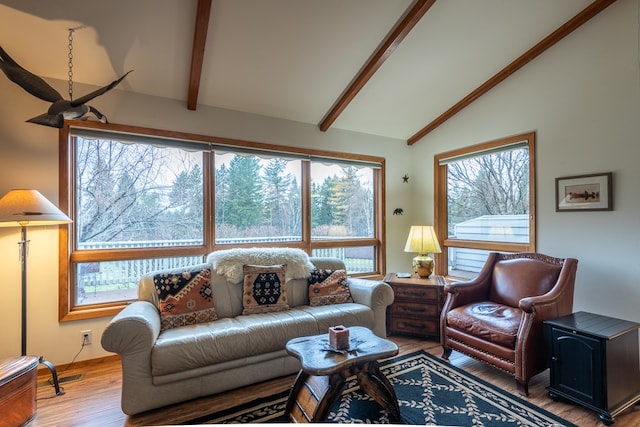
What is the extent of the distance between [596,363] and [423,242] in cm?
182

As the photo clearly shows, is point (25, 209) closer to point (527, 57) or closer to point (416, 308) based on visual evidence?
point (416, 308)

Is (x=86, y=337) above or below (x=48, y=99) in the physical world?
below

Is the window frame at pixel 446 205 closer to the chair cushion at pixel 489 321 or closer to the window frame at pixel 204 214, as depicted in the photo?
the window frame at pixel 204 214

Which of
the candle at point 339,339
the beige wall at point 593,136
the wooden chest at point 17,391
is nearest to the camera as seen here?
the wooden chest at point 17,391

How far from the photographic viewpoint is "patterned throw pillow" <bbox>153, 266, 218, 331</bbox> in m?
2.50

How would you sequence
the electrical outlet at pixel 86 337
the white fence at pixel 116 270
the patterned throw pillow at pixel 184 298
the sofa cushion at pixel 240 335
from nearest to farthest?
the sofa cushion at pixel 240 335 → the patterned throw pillow at pixel 184 298 → the electrical outlet at pixel 86 337 → the white fence at pixel 116 270

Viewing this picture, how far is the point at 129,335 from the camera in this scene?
2.05 m

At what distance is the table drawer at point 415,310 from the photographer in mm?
3340

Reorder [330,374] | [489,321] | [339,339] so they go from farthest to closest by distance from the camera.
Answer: [489,321] < [339,339] < [330,374]

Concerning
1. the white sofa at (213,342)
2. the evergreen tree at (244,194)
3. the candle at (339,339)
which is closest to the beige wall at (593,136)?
the white sofa at (213,342)

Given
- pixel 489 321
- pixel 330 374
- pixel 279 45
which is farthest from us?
pixel 279 45

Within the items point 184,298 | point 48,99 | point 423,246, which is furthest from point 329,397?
point 48,99

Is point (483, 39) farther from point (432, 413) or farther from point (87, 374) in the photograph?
point (87, 374)

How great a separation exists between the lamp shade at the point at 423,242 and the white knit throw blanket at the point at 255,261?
125 cm
